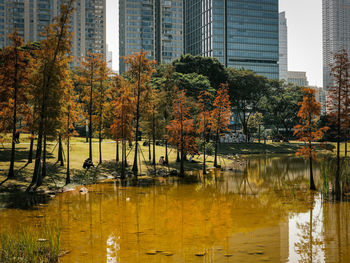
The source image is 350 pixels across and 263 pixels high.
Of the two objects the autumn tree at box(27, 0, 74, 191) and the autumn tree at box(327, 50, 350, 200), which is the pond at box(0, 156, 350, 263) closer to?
the autumn tree at box(327, 50, 350, 200)

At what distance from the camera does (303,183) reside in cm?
3394

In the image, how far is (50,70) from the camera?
2856 cm

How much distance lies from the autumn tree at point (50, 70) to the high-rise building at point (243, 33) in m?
161

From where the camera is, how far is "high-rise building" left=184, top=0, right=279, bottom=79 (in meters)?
187

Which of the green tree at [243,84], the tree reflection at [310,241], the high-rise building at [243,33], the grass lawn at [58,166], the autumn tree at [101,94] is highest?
the high-rise building at [243,33]

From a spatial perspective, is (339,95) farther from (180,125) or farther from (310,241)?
(180,125)

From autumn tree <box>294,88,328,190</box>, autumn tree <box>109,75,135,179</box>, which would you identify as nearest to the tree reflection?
autumn tree <box>294,88,328,190</box>

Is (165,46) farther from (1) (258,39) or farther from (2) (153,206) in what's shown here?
(2) (153,206)

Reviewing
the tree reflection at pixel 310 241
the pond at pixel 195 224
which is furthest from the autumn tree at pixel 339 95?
the tree reflection at pixel 310 241

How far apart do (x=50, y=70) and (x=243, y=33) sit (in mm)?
174120

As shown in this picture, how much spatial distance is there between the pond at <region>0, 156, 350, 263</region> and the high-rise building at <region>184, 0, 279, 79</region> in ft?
540

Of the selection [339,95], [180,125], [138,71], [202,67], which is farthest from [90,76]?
[202,67]

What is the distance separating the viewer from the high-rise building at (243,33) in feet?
614

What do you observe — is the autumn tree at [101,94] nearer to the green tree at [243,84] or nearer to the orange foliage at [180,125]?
the orange foliage at [180,125]
